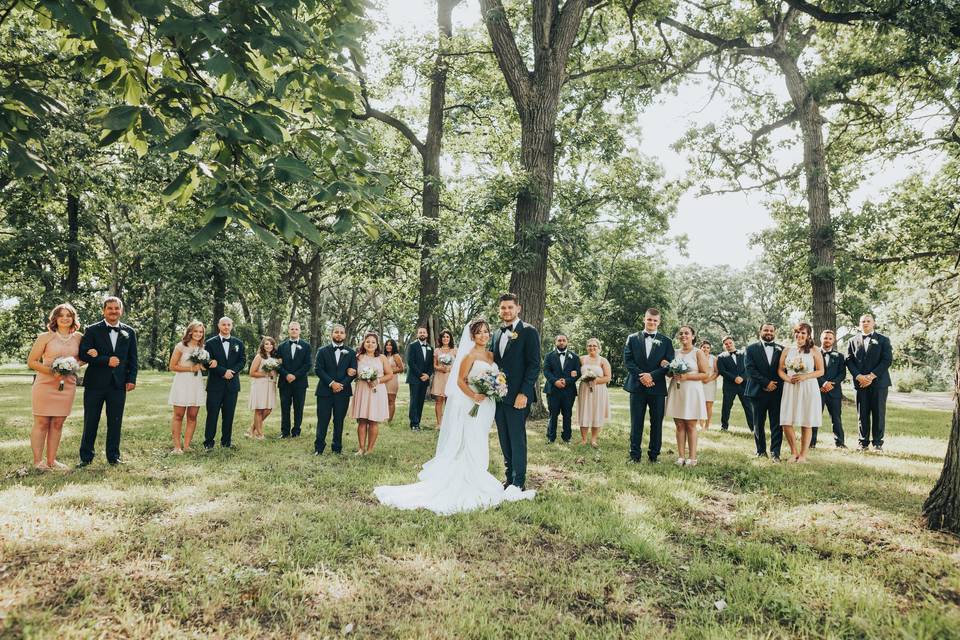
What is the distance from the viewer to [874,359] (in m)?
10.1

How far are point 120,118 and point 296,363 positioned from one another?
861cm

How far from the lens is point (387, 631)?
3492 millimetres

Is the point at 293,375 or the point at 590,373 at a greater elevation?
the point at 590,373

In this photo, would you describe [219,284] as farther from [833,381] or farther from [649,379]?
[833,381]

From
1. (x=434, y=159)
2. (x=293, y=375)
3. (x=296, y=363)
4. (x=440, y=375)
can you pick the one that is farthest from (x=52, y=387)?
(x=434, y=159)

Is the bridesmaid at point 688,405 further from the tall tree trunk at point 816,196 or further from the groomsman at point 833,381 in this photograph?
the tall tree trunk at point 816,196

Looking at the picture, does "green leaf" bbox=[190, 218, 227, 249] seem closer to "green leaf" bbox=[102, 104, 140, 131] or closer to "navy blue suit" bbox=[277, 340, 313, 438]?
"green leaf" bbox=[102, 104, 140, 131]

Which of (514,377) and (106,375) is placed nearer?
(514,377)

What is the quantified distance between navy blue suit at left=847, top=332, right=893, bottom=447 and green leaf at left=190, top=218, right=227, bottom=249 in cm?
1140

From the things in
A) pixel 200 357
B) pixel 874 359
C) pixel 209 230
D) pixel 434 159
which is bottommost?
pixel 200 357

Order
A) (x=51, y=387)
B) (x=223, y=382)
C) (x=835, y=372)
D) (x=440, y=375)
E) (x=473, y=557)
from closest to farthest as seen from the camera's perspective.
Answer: (x=473, y=557), (x=51, y=387), (x=223, y=382), (x=835, y=372), (x=440, y=375)

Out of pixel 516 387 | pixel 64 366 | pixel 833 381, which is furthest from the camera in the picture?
pixel 833 381

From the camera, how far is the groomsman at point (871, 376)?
10.0 metres

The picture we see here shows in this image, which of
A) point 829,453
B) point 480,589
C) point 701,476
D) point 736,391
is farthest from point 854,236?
point 480,589
